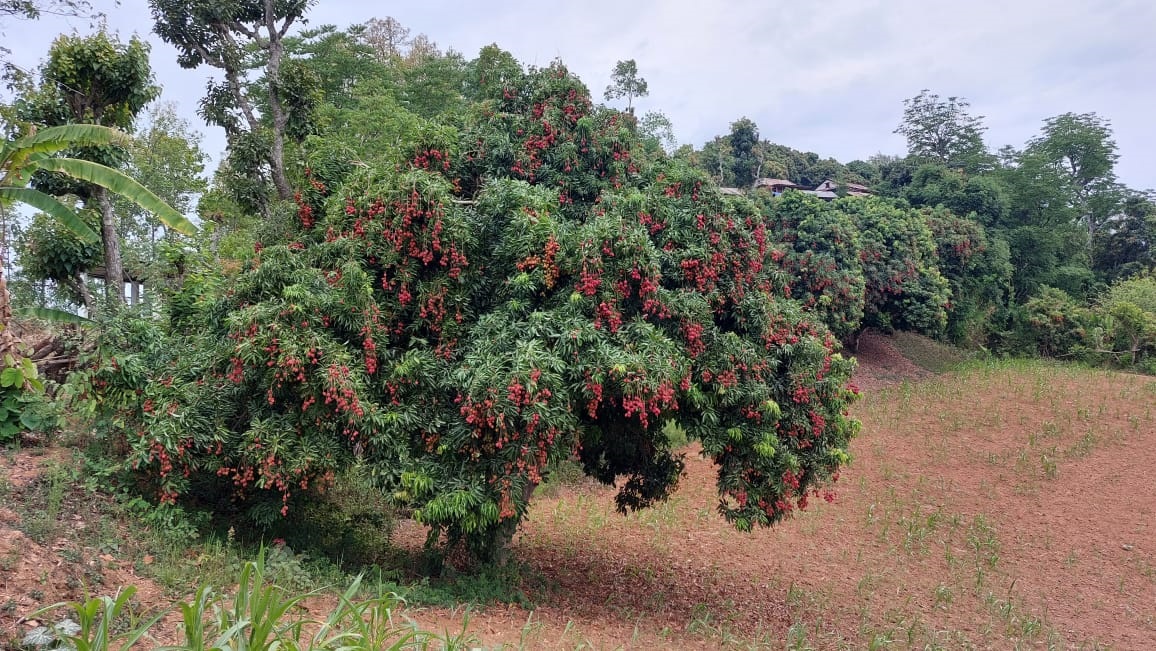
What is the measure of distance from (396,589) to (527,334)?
2566mm

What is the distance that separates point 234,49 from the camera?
13250mm

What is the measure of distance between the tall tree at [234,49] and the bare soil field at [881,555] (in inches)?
294

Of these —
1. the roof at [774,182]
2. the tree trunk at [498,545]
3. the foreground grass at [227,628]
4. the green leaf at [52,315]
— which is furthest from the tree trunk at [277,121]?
the roof at [774,182]

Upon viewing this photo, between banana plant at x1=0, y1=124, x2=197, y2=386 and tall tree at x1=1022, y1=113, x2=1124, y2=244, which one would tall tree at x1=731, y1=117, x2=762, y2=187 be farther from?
banana plant at x1=0, y1=124, x2=197, y2=386

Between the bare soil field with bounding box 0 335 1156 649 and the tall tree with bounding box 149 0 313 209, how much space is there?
7.46 metres

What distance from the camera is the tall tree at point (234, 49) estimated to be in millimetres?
12656

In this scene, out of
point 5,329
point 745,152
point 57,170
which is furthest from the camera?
point 745,152

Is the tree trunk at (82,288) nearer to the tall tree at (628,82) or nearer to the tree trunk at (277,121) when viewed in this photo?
the tree trunk at (277,121)

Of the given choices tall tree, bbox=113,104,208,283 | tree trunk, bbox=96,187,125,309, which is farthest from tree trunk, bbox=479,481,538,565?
tall tree, bbox=113,104,208,283

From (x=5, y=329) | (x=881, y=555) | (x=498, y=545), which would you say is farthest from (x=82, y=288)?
(x=881, y=555)

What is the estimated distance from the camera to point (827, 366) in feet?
24.9

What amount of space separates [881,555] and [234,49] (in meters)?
14.7

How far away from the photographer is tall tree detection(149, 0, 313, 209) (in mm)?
12656

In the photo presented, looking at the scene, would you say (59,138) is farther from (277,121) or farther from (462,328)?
(277,121)
